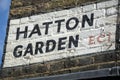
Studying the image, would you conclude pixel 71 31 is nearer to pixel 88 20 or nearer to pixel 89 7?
pixel 88 20

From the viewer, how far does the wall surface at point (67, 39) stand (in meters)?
6.70

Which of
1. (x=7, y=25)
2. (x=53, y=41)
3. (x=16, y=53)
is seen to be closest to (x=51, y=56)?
(x=53, y=41)

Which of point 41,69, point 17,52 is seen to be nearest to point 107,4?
point 41,69

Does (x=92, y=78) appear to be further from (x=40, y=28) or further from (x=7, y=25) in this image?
(x=7, y=25)

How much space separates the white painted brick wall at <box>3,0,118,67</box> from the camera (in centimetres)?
682

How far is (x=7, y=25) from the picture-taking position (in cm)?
782

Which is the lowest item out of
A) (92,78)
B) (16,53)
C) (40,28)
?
(92,78)

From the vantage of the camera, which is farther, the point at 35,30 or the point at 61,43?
the point at 35,30

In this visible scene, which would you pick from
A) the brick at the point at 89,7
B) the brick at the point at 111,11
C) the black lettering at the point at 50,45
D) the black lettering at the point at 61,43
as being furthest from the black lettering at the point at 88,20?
the black lettering at the point at 50,45

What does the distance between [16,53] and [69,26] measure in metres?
1.14

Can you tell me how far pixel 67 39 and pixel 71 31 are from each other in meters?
0.17

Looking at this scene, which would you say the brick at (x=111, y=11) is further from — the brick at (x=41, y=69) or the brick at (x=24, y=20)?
the brick at (x=24, y=20)

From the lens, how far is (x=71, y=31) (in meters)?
7.12

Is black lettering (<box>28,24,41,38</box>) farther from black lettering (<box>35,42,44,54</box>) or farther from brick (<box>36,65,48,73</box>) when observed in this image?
brick (<box>36,65,48,73</box>)
